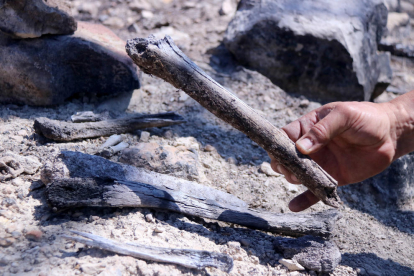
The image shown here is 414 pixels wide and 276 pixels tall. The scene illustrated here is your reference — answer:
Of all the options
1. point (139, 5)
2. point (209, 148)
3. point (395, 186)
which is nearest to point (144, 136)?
point (209, 148)

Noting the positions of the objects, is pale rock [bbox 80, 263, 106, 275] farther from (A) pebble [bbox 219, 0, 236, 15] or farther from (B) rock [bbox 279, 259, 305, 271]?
(A) pebble [bbox 219, 0, 236, 15]

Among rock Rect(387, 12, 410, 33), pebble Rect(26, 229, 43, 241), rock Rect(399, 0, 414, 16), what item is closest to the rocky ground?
pebble Rect(26, 229, 43, 241)

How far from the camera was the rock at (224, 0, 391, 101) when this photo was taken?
10.7 feet

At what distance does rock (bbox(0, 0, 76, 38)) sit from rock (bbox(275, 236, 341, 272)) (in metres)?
2.17

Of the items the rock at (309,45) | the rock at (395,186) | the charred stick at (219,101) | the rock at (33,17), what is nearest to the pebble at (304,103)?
the rock at (309,45)

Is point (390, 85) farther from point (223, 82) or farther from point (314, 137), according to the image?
point (314, 137)

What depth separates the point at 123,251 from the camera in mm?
1504

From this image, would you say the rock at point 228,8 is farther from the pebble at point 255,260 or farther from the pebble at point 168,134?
the pebble at point 255,260

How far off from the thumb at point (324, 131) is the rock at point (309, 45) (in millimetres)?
1465

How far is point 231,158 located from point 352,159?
2.71ft

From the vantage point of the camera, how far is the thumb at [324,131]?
1.75 meters

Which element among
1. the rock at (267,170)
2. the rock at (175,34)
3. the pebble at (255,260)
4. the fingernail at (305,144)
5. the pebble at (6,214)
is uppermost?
the fingernail at (305,144)

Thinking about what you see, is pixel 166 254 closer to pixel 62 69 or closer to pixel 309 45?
pixel 62 69

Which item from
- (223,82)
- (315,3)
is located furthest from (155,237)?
(315,3)
